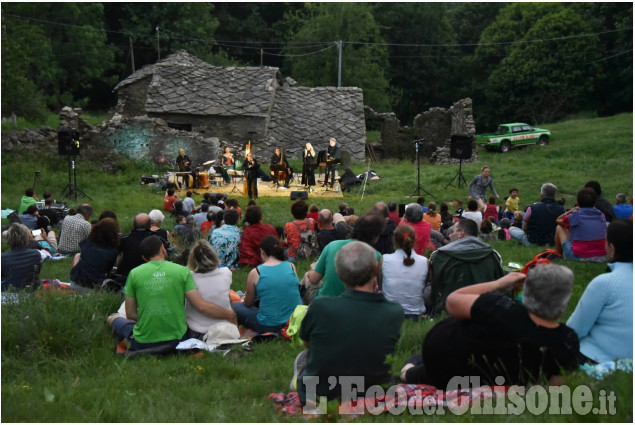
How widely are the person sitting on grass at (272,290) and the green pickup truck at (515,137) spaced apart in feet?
78.1

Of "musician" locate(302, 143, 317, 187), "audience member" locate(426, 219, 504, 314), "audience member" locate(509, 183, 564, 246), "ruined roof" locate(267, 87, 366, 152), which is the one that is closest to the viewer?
"audience member" locate(426, 219, 504, 314)

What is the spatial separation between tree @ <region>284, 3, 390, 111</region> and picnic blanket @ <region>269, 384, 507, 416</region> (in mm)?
37957

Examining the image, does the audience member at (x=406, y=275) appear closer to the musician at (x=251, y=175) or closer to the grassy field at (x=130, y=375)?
the grassy field at (x=130, y=375)

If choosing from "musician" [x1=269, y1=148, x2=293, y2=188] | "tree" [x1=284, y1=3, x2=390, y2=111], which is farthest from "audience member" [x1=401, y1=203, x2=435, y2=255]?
"tree" [x1=284, y1=3, x2=390, y2=111]

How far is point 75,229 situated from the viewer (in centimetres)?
1096

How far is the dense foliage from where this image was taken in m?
40.0

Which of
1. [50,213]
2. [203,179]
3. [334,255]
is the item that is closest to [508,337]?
[334,255]

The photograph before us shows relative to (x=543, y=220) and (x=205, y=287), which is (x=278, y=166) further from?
(x=205, y=287)

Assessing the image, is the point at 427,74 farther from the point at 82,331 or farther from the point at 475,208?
the point at 82,331

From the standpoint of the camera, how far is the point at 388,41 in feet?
162

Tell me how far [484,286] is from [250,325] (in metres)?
2.77

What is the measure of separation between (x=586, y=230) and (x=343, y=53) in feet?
116

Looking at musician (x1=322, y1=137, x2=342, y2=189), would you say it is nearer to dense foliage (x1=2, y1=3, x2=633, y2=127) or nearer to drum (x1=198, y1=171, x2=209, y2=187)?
drum (x1=198, y1=171, x2=209, y2=187)

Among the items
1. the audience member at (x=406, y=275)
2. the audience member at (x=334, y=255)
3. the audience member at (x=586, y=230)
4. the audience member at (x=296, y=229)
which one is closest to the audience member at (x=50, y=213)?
the audience member at (x=296, y=229)
